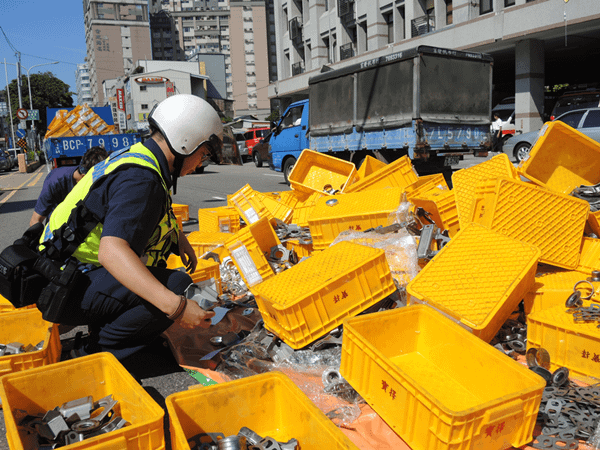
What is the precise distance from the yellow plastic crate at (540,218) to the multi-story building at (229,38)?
84174 mm

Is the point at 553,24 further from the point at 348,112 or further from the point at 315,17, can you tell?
the point at 315,17

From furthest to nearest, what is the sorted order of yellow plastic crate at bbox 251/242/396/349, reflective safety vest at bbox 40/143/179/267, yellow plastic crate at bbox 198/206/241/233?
yellow plastic crate at bbox 198/206/241/233
yellow plastic crate at bbox 251/242/396/349
reflective safety vest at bbox 40/143/179/267

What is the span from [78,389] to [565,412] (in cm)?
230

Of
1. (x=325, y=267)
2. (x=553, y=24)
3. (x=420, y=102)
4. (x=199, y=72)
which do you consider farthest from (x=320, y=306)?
(x=199, y=72)

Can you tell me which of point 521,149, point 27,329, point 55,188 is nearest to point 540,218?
point 27,329

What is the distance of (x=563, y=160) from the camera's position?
4.27 metres

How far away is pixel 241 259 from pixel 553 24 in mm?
18500

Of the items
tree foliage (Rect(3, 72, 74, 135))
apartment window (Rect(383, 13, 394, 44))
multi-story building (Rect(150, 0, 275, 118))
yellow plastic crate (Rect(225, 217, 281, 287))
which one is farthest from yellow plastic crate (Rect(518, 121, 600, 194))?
multi-story building (Rect(150, 0, 275, 118))

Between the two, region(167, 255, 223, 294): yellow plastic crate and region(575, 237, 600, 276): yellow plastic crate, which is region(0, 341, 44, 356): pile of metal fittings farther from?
region(575, 237, 600, 276): yellow plastic crate

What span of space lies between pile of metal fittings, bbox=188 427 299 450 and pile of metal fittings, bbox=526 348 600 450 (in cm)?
110

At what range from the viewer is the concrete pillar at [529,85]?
19.4m

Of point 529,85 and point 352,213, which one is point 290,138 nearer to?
point 352,213

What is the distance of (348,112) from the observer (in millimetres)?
11688

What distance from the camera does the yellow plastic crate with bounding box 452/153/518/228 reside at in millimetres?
3836
